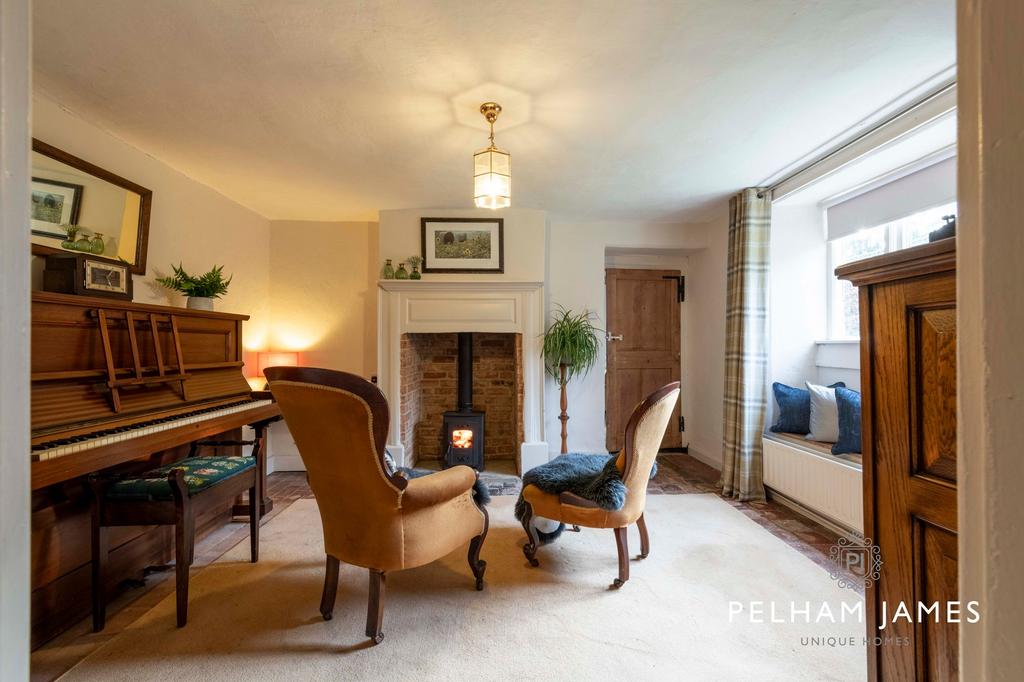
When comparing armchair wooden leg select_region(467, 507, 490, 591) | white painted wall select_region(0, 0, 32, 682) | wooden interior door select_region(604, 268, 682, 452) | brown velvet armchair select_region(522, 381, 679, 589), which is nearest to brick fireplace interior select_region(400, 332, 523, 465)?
wooden interior door select_region(604, 268, 682, 452)

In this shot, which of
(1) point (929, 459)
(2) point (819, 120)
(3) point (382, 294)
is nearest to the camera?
(1) point (929, 459)

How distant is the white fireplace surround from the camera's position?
3.76 meters

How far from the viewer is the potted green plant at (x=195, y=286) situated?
8.93 feet

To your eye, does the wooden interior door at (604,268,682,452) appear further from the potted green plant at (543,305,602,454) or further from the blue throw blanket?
the blue throw blanket

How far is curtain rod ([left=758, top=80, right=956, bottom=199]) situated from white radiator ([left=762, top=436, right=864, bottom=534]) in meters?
1.87

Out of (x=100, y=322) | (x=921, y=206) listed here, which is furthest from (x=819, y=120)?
(x=100, y=322)

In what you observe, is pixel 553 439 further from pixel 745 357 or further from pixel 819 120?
pixel 819 120

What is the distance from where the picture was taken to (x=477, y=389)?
14.4ft

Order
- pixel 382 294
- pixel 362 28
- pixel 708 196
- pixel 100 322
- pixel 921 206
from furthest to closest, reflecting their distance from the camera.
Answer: pixel 382 294, pixel 708 196, pixel 921 206, pixel 100 322, pixel 362 28

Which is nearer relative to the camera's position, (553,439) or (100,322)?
(100,322)

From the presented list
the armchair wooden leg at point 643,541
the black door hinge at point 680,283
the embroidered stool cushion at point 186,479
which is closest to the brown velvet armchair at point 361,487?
the embroidered stool cushion at point 186,479

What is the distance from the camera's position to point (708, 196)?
3.45 meters

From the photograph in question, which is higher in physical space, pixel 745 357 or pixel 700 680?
pixel 745 357

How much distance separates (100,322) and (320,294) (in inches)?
84.9
